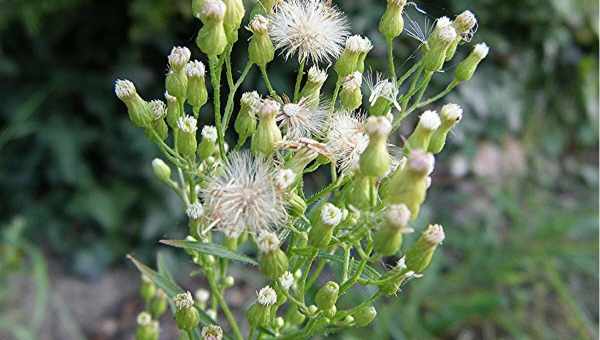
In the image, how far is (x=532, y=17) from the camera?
10.5 ft

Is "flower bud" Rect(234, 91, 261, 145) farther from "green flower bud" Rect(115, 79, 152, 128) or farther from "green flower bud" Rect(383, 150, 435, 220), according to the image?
"green flower bud" Rect(383, 150, 435, 220)

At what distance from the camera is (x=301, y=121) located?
1.04m

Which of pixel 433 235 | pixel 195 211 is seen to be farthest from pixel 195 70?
pixel 433 235

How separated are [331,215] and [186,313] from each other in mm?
282

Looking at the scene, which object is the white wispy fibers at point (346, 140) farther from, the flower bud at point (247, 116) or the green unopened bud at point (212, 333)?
the green unopened bud at point (212, 333)

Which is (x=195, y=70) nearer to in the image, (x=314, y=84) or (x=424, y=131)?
(x=314, y=84)

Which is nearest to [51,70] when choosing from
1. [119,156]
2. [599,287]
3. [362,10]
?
[119,156]

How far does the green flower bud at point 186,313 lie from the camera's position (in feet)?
3.49

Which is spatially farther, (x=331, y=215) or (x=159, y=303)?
(x=159, y=303)

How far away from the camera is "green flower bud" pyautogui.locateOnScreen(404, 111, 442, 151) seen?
1.00 metres

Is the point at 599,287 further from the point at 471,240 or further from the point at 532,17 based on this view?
the point at 532,17

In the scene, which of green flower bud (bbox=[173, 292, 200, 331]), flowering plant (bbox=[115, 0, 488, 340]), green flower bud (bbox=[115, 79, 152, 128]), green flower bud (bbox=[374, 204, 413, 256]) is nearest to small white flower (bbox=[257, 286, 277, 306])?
flowering plant (bbox=[115, 0, 488, 340])

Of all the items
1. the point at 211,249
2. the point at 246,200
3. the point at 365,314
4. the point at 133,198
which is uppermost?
the point at 246,200

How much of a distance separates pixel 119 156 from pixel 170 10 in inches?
27.0
